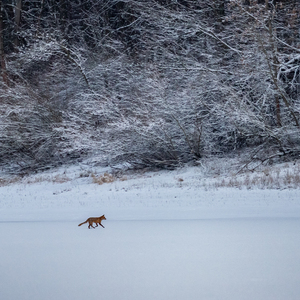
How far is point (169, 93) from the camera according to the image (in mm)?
13500

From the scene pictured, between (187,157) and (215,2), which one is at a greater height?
(215,2)

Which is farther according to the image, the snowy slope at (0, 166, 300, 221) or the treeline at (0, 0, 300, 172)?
the treeline at (0, 0, 300, 172)

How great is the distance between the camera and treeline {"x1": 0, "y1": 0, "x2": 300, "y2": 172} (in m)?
12.3

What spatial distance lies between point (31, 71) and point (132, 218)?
44.0ft

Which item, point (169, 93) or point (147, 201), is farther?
point (169, 93)

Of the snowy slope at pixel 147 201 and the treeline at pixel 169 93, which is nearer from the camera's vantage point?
the snowy slope at pixel 147 201

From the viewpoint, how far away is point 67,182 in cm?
1202

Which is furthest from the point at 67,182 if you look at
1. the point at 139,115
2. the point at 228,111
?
the point at 228,111

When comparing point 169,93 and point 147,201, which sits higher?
point 169,93

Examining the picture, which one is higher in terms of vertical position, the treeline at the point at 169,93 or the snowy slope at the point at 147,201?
the treeline at the point at 169,93

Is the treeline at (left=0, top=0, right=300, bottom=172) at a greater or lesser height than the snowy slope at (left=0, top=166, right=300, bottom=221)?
greater

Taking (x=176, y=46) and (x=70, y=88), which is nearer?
(x=176, y=46)

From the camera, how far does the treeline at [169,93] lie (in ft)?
40.4

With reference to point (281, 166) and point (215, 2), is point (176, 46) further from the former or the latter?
point (281, 166)
